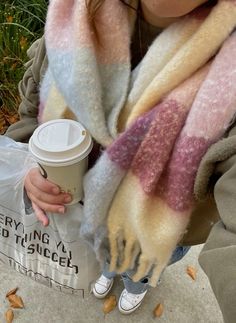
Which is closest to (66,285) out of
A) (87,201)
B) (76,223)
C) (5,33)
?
(76,223)

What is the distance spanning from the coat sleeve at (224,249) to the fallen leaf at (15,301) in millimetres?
1184

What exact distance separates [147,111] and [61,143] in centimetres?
24

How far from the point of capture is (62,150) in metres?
1.08

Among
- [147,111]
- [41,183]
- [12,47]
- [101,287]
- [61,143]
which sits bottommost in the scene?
[101,287]

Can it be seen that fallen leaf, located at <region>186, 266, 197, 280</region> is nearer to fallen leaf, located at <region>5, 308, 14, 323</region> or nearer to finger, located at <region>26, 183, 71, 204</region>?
fallen leaf, located at <region>5, 308, 14, 323</region>

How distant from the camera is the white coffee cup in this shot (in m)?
1.08

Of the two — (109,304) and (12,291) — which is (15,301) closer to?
(12,291)

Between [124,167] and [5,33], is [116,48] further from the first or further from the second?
[5,33]

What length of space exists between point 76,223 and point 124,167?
1.00ft

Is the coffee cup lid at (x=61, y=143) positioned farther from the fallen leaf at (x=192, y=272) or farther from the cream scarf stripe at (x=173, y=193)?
the fallen leaf at (x=192, y=272)

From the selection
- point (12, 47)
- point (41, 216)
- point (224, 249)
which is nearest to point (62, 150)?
point (41, 216)

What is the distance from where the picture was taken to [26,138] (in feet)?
4.60

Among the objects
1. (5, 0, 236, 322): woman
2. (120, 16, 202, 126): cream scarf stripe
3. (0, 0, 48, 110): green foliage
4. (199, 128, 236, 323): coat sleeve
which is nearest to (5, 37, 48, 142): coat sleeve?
(5, 0, 236, 322): woman

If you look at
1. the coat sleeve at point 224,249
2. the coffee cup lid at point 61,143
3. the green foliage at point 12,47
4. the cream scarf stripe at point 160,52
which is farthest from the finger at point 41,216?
the green foliage at point 12,47
